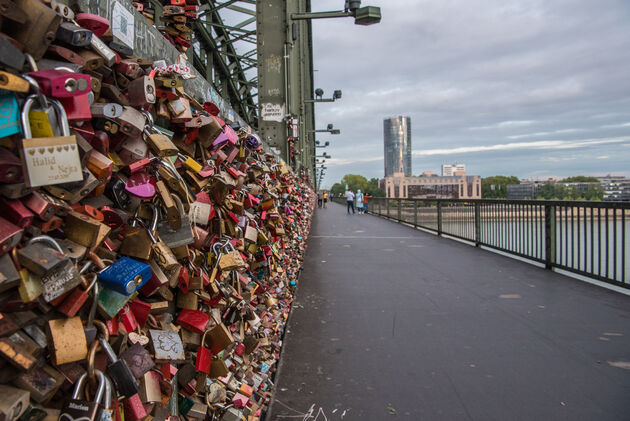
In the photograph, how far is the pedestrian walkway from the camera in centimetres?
267

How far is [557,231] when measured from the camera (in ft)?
23.1

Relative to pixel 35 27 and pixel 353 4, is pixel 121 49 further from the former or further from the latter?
pixel 353 4

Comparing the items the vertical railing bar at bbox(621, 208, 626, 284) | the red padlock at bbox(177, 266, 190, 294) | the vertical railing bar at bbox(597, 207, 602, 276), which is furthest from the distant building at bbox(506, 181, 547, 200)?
the red padlock at bbox(177, 266, 190, 294)

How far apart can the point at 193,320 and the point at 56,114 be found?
2.95ft

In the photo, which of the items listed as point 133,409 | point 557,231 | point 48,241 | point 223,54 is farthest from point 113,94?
point 223,54

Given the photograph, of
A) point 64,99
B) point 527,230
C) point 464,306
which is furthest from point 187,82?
point 527,230

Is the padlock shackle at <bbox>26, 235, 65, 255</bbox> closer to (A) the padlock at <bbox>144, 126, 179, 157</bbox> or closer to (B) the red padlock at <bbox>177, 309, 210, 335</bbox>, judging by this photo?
(A) the padlock at <bbox>144, 126, 179, 157</bbox>

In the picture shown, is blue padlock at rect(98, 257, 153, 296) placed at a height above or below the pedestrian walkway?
above

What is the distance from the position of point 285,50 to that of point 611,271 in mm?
7537

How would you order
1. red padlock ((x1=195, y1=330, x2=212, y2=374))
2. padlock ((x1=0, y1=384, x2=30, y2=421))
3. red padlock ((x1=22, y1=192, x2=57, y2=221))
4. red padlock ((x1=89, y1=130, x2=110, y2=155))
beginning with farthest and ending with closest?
red padlock ((x1=195, y1=330, x2=212, y2=374)), red padlock ((x1=89, y1=130, x2=110, y2=155)), red padlock ((x1=22, y1=192, x2=57, y2=221)), padlock ((x1=0, y1=384, x2=30, y2=421))

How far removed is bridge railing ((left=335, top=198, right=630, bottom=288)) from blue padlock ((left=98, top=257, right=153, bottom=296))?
19.6ft

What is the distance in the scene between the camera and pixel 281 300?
13.9ft

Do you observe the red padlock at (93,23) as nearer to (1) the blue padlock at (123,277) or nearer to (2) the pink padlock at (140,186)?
(2) the pink padlock at (140,186)

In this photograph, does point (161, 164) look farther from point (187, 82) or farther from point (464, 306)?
point (464, 306)
